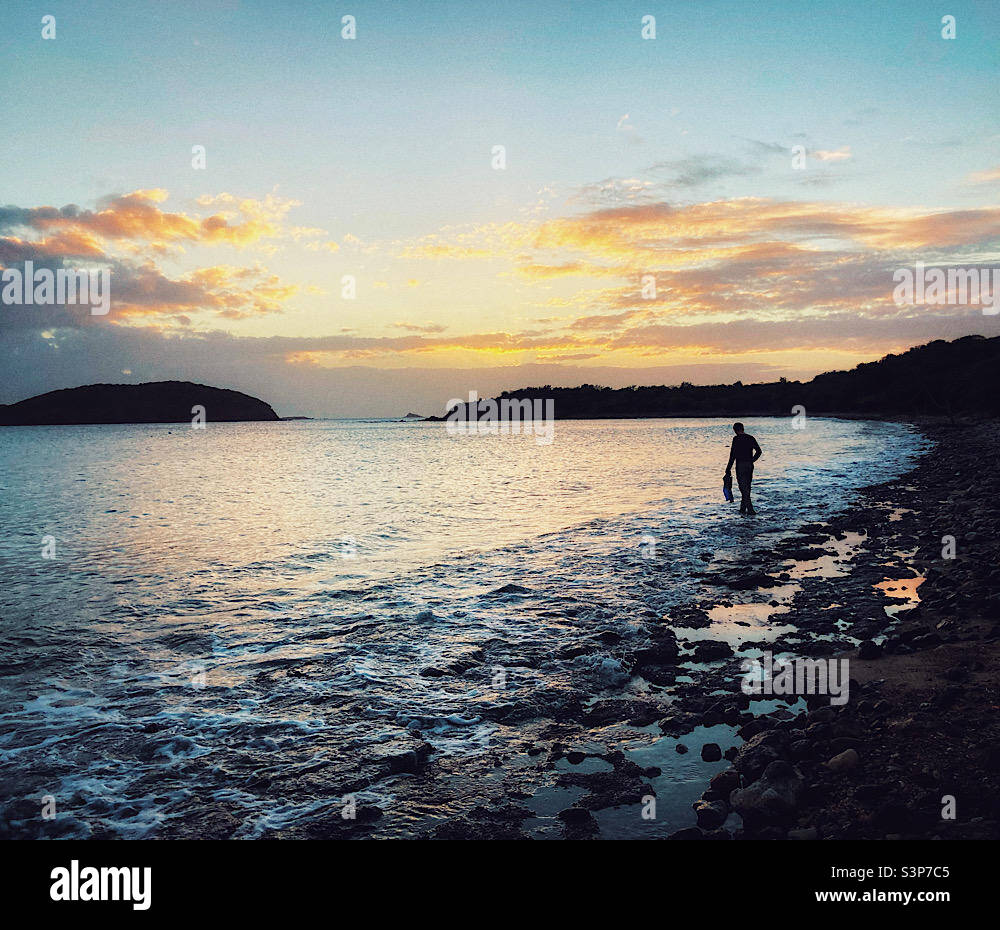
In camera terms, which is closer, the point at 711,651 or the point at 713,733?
the point at 713,733

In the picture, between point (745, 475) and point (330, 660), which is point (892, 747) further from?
point (745, 475)

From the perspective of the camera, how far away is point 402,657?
9828 mm

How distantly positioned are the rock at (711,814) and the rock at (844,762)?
109 centimetres

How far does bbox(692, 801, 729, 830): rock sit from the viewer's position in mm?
5090

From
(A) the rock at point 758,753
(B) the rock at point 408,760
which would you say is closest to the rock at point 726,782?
(A) the rock at point 758,753

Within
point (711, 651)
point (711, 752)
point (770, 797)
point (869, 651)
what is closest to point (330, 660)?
point (711, 651)

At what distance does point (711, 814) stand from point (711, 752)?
1.15m

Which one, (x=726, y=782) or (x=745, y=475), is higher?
(x=745, y=475)

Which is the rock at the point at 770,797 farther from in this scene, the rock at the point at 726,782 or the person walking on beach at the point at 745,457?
the person walking on beach at the point at 745,457

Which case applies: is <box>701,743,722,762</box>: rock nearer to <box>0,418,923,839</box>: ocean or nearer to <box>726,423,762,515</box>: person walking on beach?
<box>0,418,923,839</box>: ocean

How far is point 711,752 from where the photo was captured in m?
6.23

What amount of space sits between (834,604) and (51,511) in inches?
1269

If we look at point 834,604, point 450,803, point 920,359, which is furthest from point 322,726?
point 920,359
